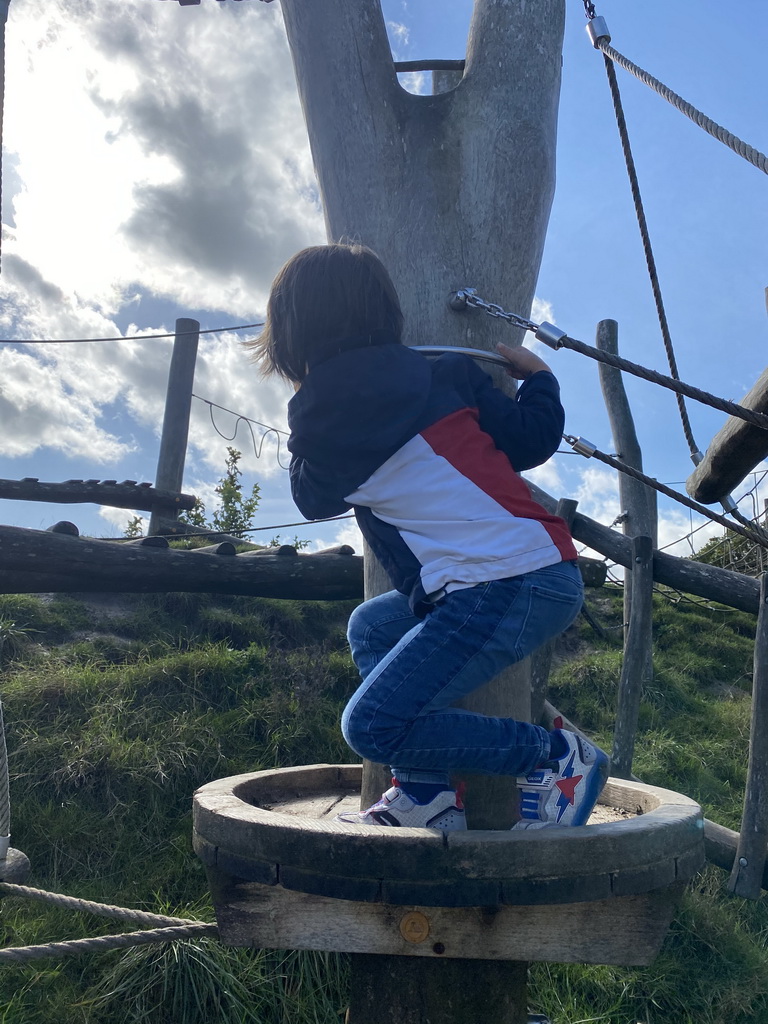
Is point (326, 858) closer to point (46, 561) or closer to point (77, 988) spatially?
point (77, 988)

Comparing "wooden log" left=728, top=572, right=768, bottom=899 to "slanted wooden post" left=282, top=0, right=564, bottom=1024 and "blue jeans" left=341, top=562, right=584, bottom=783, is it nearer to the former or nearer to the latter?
"slanted wooden post" left=282, top=0, right=564, bottom=1024

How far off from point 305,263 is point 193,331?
7128 mm

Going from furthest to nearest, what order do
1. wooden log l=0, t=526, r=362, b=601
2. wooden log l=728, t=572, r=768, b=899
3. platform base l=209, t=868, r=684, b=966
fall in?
wooden log l=0, t=526, r=362, b=601 < wooden log l=728, t=572, r=768, b=899 < platform base l=209, t=868, r=684, b=966

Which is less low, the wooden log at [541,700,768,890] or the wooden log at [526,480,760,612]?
the wooden log at [526,480,760,612]

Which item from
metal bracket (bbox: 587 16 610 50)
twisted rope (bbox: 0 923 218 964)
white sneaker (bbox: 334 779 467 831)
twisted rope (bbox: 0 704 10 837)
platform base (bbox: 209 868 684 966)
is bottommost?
twisted rope (bbox: 0 923 218 964)

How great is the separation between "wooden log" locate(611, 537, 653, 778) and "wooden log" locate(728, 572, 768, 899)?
587 millimetres

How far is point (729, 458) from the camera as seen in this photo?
2811 mm

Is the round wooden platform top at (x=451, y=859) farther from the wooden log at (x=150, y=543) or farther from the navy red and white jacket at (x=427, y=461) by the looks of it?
the wooden log at (x=150, y=543)

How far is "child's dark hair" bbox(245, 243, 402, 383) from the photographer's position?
2.07 m

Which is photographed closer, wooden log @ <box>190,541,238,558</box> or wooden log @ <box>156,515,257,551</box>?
wooden log @ <box>190,541,238,558</box>

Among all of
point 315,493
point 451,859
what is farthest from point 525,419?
point 451,859

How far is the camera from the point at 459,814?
1944mm

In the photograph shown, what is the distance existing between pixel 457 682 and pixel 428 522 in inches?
14.0

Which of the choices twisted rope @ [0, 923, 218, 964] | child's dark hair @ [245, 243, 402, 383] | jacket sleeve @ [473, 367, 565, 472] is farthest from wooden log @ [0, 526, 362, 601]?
jacket sleeve @ [473, 367, 565, 472]
